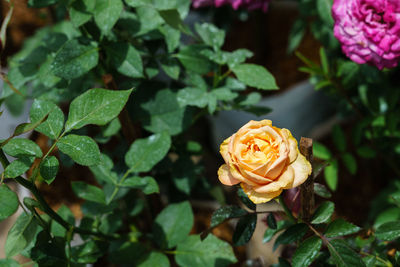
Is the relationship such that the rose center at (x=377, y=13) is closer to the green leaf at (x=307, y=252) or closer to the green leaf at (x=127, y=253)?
the green leaf at (x=307, y=252)

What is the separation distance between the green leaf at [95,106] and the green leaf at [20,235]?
13 cm

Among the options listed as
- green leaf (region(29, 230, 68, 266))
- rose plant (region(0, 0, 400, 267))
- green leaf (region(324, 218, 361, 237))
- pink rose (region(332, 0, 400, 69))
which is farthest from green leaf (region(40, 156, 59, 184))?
pink rose (region(332, 0, 400, 69))

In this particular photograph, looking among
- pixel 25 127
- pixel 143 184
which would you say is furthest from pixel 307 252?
pixel 25 127

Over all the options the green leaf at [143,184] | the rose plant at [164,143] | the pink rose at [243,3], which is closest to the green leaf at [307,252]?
the rose plant at [164,143]

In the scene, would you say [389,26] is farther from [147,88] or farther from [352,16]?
[147,88]

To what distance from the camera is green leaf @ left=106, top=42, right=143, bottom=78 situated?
2.04 ft

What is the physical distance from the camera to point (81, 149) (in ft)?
1.51

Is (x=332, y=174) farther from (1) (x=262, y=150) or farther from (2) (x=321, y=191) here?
(1) (x=262, y=150)

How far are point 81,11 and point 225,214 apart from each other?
1.07 feet

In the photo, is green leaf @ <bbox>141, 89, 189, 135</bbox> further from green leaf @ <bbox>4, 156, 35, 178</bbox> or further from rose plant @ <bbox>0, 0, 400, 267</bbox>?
green leaf @ <bbox>4, 156, 35, 178</bbox>

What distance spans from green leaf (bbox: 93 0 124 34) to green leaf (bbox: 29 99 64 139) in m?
0.13

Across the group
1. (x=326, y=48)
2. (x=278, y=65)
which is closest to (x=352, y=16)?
(x=326, y=48)

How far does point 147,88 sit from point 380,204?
0.59m

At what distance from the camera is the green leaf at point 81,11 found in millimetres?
572
